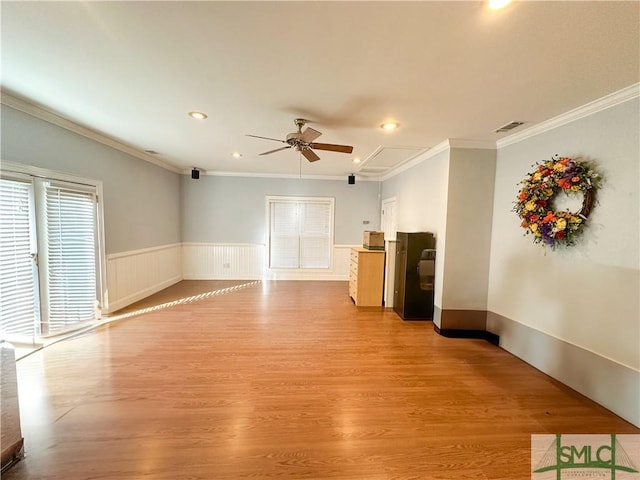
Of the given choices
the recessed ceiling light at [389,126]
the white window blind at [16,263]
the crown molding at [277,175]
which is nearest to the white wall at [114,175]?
the white window blind at [16,263]

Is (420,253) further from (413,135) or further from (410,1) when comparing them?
(410,1)

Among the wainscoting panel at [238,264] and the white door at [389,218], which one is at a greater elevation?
the white door at [389,218]

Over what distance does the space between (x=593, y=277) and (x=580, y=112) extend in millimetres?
1482

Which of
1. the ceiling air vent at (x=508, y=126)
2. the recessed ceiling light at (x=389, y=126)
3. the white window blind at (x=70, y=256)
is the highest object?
the recessed ceiling light at (x=389, y=126)

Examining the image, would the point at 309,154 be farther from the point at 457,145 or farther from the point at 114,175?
the point at 114,175

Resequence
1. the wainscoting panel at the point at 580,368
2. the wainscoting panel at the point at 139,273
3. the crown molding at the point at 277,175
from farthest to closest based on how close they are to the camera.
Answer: the crown molding at the point at 277,175, the wainscoting panel at the point at 139,273, the wainscoting panel at the point at 580,368

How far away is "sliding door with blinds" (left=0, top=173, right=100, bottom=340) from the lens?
2545 mm

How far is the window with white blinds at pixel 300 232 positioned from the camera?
250 inches

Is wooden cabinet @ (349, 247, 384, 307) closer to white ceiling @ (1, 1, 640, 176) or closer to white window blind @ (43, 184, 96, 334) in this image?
white ceiling @ (1, 1, 640, 176)

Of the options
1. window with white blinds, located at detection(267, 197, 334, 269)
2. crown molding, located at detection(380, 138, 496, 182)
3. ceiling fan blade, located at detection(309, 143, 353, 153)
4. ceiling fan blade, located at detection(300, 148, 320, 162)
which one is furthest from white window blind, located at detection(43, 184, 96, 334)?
crown molding, located at detection(380, 138, 496, 182)

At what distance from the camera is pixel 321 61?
5.82ft

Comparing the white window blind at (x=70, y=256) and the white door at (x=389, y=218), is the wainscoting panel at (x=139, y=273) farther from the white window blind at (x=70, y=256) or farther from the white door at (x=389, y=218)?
the white door at (x=389, y=218)

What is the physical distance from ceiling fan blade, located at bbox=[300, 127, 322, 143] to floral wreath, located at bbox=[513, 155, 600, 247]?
221 cm

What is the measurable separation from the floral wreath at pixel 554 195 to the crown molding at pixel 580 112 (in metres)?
0.35
